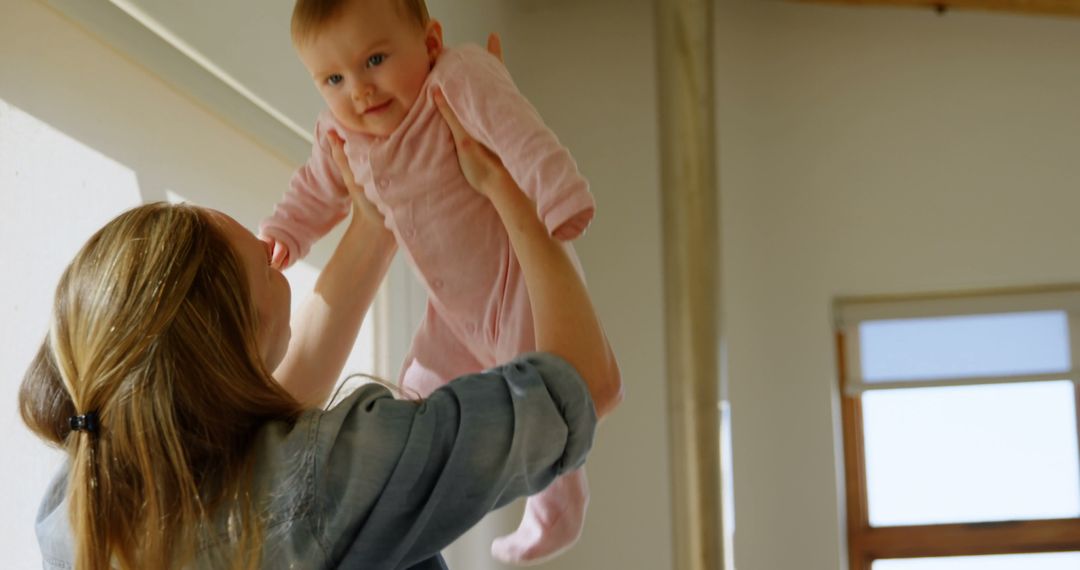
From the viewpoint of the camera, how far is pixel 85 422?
884 millimetres

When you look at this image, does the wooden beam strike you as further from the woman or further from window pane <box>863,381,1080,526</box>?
the woman

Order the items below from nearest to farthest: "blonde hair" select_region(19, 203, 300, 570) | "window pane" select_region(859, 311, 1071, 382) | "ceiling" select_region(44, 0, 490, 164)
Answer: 1. "blonde hair" select_region(19, 203, 300, 570)
2. "ceiling" select_region(44, 0, 490, 164)
3. "window pane" select_region(859, 311, 1071, 382)

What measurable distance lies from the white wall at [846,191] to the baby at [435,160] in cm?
275

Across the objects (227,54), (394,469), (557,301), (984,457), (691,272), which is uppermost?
(691,272)

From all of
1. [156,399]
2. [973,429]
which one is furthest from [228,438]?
[973,429]

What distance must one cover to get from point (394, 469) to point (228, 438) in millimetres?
128

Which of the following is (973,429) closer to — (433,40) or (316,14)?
Answer: (433,40)

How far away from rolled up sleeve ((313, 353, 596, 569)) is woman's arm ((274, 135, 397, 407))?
331 mm

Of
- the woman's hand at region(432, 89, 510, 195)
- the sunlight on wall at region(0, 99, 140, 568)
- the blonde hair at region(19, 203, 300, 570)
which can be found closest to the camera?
the blonde hair at region(19, 203, 300, 570)

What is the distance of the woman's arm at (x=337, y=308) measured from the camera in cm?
123

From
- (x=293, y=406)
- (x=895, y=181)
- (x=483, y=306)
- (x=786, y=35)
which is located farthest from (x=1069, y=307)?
(x=293, y=406)

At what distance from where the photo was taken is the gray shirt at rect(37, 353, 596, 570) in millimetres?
877

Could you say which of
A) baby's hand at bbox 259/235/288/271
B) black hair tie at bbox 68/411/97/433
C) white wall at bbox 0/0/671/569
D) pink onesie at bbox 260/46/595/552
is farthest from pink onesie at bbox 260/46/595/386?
white wall at bbox 0/0/671/569

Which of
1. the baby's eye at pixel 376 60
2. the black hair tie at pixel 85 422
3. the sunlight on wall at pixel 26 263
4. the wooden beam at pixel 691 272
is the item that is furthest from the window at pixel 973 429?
the black hair tie at pixel 85 422
